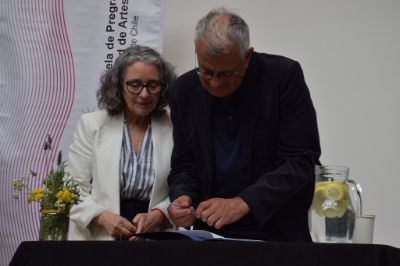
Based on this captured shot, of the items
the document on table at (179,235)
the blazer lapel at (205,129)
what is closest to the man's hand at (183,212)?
the blazer lapel at (205,129)

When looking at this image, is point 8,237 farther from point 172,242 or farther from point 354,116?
point 172,242

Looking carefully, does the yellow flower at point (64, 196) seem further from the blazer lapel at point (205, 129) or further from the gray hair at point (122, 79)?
the gray hair at point (122, 79)

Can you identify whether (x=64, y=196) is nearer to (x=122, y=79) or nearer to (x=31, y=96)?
(x=122, y=79)

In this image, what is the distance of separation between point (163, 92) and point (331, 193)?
1045 millimetres

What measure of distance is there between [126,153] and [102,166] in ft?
0.35

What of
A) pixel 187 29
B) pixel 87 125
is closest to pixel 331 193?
pixel 87 125

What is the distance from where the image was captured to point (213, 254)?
1.28 m

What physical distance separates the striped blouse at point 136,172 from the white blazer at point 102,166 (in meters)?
0.02

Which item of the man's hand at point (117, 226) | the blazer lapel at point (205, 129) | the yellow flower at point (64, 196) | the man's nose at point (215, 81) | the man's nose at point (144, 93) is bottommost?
the man's hand at point (117, 226)

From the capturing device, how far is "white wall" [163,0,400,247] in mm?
3172

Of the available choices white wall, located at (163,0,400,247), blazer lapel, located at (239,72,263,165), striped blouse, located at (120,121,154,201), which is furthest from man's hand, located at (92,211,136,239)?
white wall, located at (163,0,400,247)

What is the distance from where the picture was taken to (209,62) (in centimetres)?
183

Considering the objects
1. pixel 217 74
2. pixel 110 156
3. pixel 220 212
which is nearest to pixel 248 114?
pixel 217 74

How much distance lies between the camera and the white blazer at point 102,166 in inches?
91.2
